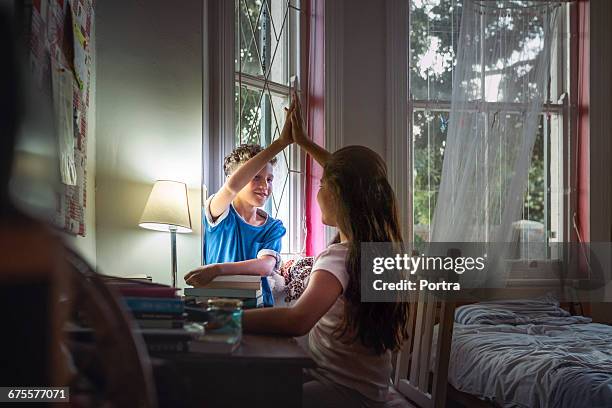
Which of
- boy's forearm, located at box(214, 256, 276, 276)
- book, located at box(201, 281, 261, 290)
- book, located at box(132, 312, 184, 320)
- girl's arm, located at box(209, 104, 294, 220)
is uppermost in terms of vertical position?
girl's arm, located at box(209, 104, 294, 220)

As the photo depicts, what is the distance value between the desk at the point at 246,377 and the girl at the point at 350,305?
213 mm

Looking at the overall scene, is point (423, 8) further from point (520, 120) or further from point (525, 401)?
point (525, 401)

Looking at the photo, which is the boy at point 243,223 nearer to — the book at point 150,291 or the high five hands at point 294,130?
the high five hands at point 294,130

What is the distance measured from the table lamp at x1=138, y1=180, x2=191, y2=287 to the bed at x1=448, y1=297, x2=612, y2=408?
1231 mm

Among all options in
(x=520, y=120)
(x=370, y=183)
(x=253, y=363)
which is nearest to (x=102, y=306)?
(x=253, y=363)

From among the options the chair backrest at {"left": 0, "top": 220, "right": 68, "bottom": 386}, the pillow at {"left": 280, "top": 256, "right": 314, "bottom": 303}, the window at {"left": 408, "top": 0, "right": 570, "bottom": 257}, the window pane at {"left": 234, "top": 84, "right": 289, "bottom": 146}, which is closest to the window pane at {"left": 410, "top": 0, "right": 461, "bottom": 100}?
the window at {"left": 408, "top": 0, "right": 570, "bottom": 257}

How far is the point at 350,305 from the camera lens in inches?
47.8

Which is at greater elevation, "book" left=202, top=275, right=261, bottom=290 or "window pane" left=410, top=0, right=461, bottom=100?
"window pane" left=410, top=0, right=461, bottom=100

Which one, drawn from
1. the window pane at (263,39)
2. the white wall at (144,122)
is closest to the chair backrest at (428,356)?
the white wall at (144,122)

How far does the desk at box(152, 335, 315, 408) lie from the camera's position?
2.86 feet

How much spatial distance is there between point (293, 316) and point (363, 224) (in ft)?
0.80

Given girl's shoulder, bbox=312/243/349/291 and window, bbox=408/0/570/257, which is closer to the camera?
girl's shoulder, bbox=312/243/349/291

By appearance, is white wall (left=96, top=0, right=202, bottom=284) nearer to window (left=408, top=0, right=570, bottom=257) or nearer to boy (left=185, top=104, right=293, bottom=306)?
boy (left=185, top=104, right=293, bottom=306)

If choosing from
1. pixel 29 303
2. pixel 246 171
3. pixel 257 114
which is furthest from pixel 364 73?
pixel 29 303
